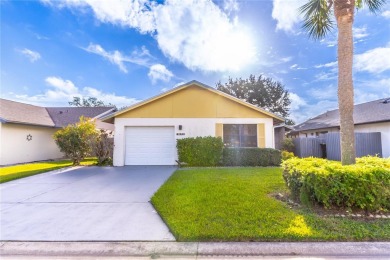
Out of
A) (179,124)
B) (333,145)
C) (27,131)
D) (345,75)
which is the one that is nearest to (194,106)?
(179,124)

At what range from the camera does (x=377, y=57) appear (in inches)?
520

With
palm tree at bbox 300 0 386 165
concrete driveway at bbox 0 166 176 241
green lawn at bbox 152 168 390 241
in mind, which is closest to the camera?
green lawn at bbox 152 168 390 241

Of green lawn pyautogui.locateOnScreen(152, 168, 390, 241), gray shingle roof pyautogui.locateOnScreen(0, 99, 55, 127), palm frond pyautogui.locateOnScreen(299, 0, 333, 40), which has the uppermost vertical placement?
palm frond pyautogui.locateOnScreen(299, 0, 333, 40)

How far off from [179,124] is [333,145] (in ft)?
35.0

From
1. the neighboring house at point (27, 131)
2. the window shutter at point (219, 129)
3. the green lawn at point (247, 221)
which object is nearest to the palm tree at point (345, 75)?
the green lawn at point (247, 221)

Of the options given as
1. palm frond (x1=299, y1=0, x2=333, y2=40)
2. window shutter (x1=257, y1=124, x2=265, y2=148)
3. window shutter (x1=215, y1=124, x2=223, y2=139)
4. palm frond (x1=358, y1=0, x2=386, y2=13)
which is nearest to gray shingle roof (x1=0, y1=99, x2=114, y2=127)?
window shutter (x1=215, y1=124, x2=223, y2=139)

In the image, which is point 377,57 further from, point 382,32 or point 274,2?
point 274,2

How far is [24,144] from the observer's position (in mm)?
14445

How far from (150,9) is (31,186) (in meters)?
9.97

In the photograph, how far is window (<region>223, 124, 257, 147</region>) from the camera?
40.7ft

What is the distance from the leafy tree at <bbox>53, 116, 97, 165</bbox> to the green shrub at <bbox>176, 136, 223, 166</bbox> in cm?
569

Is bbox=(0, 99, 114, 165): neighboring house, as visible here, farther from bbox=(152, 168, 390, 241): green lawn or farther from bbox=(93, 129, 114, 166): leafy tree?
bbox=(152, 168, 390, 241): green lawn

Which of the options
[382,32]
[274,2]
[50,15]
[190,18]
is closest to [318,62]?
[382,32]

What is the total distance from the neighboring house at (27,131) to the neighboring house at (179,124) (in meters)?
6.75
